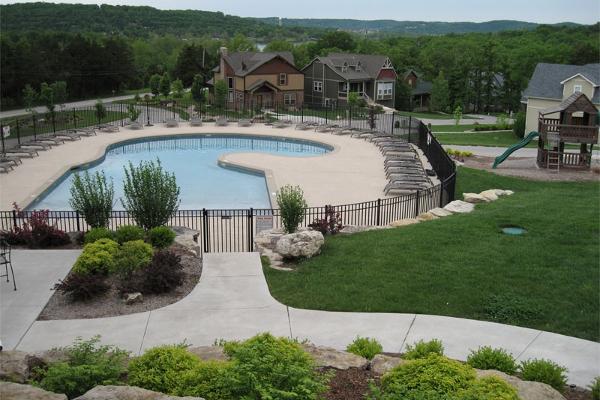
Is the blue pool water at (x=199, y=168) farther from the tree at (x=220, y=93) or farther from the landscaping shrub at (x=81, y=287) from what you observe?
the tree at (x=220, y=93)

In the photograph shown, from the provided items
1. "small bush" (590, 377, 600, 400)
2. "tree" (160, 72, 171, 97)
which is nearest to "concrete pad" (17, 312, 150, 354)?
"small bush" (590, 377, 600, 400)

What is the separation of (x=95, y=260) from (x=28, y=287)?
4.39 feet

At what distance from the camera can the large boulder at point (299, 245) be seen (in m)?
13.5

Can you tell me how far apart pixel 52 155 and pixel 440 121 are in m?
38.6

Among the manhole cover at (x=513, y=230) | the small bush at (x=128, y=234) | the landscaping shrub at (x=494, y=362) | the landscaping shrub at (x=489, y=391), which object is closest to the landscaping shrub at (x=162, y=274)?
the small bush at (x=128, y=234)

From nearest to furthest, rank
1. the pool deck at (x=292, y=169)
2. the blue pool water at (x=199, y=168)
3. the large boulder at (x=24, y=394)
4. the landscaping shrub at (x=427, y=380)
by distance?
the large boulder at (x=24, y=394), the landscaping shrub at (x=427, y=380), the pool deck at (x=292, y=169), the blue pool water at (x=199, y=168)

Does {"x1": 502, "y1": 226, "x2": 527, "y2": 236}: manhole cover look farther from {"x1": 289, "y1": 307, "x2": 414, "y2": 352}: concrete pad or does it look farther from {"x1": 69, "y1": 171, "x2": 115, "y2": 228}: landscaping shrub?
{"x1": 69, "y1": 171, "x2": 115, "y2": 228}: landscaping shrub

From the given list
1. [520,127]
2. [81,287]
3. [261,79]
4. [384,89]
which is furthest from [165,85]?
[81,287]

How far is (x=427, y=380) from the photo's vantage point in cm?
648

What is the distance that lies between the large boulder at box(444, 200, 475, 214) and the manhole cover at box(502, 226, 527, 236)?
246cm

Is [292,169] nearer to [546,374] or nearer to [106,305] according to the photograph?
[106,305]

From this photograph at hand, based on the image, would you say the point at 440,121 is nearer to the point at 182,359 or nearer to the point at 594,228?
the point at 594,228

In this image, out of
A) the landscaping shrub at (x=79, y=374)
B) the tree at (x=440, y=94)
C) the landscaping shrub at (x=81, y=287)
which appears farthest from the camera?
the tree at (x=440, y=94)

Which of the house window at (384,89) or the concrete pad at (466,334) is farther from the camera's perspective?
the house window at (384,89)
